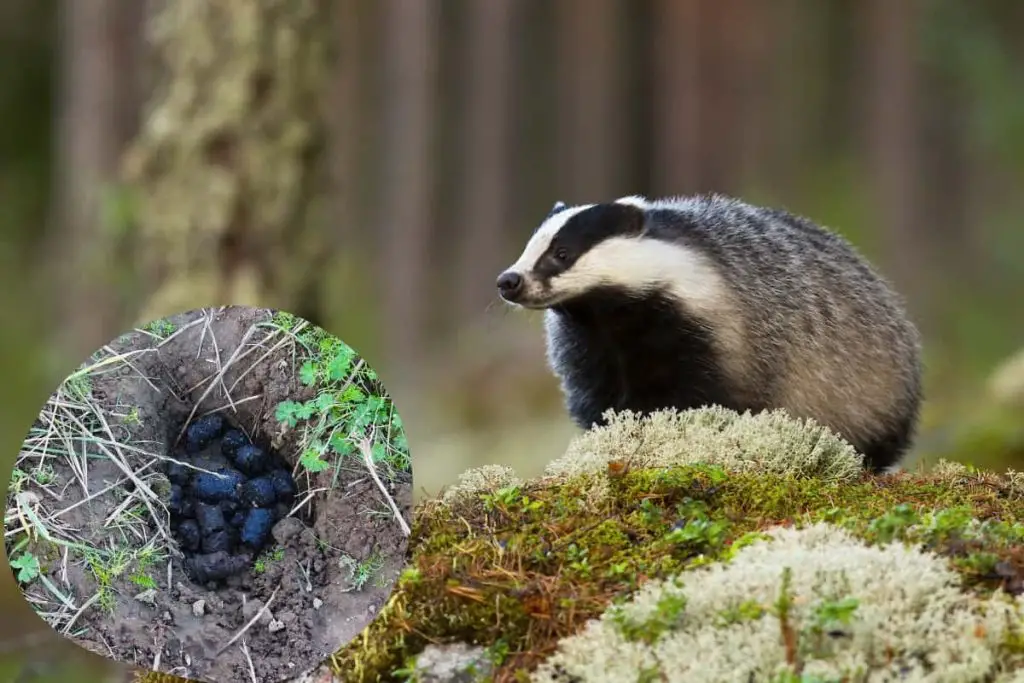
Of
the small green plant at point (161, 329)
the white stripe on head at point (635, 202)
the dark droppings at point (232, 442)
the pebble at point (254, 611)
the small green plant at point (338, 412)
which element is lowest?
the pebble at point (254, 611)

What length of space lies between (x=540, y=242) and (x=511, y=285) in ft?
0.84

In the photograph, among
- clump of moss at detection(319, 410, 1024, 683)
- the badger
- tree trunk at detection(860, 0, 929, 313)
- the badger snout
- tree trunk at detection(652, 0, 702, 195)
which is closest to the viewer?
clump of moss at detection(319, 410, 1024, 683)

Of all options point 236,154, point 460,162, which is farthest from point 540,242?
point 460,162

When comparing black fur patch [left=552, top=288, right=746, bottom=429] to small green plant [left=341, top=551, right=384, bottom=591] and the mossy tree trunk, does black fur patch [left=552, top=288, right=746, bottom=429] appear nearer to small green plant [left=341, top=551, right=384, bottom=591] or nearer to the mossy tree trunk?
small green plant [left=341, top=551, right=384, bottom=591]

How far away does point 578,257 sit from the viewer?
18.2 ft

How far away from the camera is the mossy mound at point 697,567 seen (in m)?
3.04

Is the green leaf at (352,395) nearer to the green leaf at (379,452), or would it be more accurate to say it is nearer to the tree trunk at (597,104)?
the green leaf at (379,452)

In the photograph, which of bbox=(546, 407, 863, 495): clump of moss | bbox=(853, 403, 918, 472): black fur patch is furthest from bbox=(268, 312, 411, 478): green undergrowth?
bbox=(853, 403, 918, 472): black fur patch

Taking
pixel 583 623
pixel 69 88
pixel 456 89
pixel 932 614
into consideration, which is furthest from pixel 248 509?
pixel 456 89

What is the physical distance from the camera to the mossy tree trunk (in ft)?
26.3

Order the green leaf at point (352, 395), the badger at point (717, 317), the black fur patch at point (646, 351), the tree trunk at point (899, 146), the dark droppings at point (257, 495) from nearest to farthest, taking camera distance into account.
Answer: the dark droppings at point (257, 495) < the green leaf at point (352, 395) < the badger at point (717, 317) < the black fur patch at point (646, 351) < the tree trunk at point (899, 146)

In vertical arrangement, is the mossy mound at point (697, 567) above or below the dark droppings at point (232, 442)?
below

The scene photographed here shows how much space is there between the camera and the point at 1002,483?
4.62 metres

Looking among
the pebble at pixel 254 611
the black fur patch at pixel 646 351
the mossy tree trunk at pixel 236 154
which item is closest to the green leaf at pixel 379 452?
the pebble at pixel 254 611
